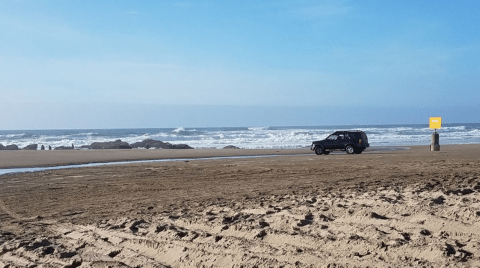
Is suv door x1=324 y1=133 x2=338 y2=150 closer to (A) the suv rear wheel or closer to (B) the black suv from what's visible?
(B) the black suv

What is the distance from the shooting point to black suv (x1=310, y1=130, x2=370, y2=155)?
2722cm

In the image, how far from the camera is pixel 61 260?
6.12m

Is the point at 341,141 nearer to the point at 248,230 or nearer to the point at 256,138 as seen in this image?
the point at 248,230

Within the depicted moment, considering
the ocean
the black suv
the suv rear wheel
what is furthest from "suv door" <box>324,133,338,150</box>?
the ocean

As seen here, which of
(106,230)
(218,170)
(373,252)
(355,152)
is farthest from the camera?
(355,152)

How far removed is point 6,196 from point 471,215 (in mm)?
10732

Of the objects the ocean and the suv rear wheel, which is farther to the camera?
the ocean

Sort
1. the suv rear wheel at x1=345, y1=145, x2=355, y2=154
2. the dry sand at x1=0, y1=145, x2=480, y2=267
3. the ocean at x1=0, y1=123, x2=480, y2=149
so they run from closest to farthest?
the dry sand at x1=0, y1=145, x2=480, y2=267 < the suv rear wheel at x1=345, y1=145, x2=355, y2=154 < the ocean at x1=0, y1=123, x2=480, y2=149

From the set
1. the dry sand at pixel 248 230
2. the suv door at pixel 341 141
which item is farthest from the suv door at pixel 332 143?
the dry sand at pixel 248 230

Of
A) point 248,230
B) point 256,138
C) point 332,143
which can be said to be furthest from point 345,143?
point 256,138

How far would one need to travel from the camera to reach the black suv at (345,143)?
89.3 feet

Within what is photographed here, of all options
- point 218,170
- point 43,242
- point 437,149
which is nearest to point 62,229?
point 43,242

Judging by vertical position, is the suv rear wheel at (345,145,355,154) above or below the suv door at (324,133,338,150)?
below

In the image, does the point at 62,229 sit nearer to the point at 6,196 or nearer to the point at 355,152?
the point at 6,196
